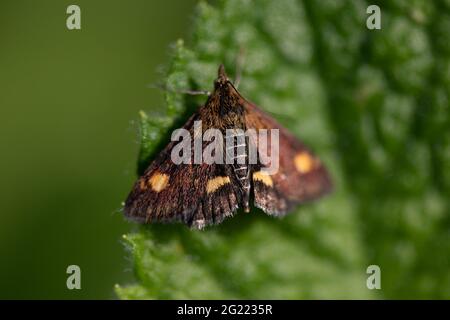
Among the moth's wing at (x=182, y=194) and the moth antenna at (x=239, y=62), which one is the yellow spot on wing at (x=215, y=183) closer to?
the moth's wing at (x=182, y=194)

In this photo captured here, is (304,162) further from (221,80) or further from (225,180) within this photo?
(221,80)

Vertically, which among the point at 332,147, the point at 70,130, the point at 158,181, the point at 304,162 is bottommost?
the point at 158,181

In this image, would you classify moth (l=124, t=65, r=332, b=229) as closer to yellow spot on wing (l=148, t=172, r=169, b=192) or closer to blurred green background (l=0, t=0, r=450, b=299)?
yellow spot on wing (l=148, t=172, r=169, b=192)

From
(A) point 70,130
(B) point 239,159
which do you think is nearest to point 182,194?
(B) point 239,159

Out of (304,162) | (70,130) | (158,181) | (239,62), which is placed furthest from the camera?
(70,130)

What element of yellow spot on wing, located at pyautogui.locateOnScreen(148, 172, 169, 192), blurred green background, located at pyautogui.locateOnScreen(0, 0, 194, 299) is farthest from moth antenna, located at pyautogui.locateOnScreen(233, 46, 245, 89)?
blurred green background, located at pyautogui.locateOnScreen(0, 0, 194, 299)
